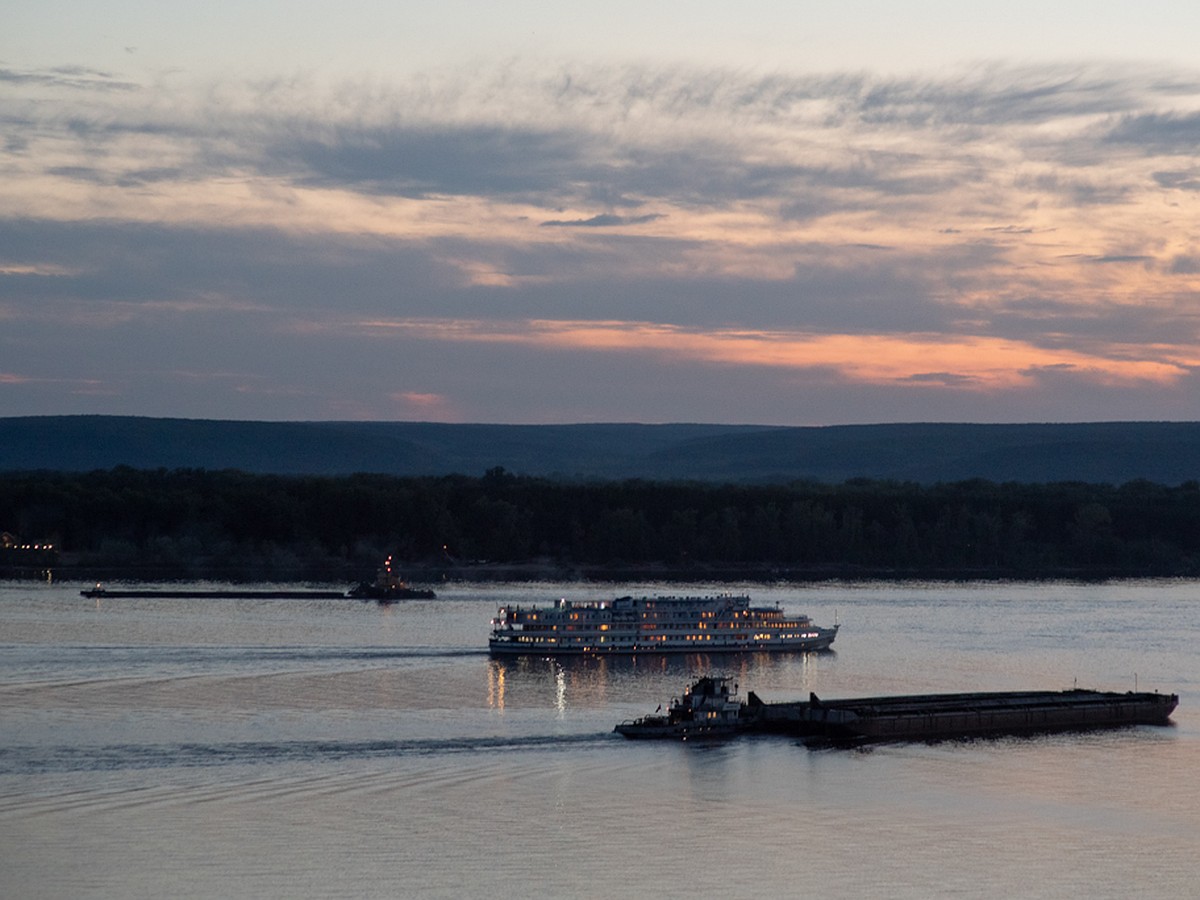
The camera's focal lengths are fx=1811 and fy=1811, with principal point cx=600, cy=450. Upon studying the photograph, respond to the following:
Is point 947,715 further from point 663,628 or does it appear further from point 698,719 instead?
point 663,628

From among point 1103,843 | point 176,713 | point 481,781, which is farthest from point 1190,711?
point 176,713

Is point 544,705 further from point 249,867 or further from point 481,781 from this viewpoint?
point 249,867

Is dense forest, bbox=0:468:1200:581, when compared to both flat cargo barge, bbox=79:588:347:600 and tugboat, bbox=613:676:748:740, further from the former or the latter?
tugboat, bbox=613:676:748:740

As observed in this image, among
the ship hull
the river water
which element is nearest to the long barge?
the river water

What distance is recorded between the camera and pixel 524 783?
1994 inches

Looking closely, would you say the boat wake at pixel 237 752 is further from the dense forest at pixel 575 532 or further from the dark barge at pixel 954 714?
the dense forest at pixel 575 532

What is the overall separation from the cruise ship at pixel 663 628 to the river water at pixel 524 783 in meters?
2.71

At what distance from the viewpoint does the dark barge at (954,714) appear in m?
62.0

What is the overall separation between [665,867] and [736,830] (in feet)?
15.3

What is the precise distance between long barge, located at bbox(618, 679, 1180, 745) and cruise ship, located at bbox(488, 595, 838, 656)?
20.9 metres

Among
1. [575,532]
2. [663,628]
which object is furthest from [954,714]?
[575,532]

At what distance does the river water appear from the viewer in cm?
4112

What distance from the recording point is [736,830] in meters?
46.3

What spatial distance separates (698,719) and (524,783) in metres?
11.9
